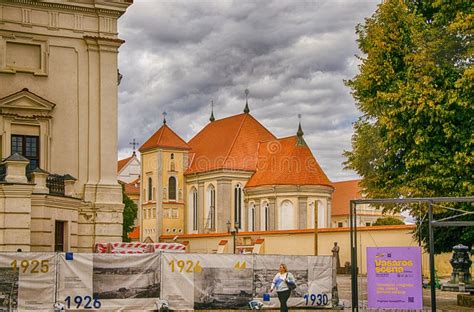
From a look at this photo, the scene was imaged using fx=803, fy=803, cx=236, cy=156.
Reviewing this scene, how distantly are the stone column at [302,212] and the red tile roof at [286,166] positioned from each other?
5.48ft

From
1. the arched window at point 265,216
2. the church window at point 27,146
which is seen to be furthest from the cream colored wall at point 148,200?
the church window at point 27,146

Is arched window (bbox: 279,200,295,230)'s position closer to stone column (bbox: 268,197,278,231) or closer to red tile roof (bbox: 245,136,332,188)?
stone column (bbox: 268,197,278,231)

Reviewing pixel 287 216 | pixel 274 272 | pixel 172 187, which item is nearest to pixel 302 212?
pixel 287 216

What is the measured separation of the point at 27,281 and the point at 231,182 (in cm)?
6388

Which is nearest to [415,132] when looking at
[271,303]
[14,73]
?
[271,303]

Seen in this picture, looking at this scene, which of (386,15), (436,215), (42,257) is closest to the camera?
(42,257)

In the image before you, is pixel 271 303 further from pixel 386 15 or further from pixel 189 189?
pixel 189 189

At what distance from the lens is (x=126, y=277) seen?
68.2 ft

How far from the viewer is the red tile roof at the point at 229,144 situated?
278ft

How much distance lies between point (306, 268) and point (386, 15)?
948 centimetres

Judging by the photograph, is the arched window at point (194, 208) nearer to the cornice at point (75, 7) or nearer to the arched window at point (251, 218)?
the arched window at point (251, 218)

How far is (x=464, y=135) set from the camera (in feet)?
84.0

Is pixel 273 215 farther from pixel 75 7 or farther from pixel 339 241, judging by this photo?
pixel 75 7

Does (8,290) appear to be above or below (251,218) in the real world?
Result: below
